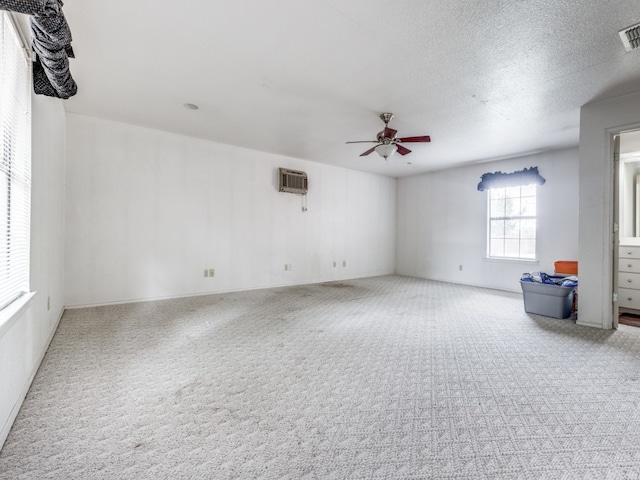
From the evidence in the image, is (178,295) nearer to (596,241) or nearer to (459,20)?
(459,20)

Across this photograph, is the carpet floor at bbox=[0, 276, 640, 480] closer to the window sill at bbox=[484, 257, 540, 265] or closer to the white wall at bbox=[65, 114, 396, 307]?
the white wall at bbox=[65, 114, 396, 307]

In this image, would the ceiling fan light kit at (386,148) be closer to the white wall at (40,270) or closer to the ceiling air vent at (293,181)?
the ceiling air vent at (293,181)

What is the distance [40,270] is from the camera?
7.89ft

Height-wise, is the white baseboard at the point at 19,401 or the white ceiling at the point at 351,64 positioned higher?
the white ceiling at the point at 351,64

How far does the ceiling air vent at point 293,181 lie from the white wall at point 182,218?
0.49 ft

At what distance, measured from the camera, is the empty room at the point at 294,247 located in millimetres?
1535

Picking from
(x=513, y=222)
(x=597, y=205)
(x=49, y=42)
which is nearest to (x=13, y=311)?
(x=49, y=42)

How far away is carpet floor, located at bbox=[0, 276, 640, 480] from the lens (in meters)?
1.36

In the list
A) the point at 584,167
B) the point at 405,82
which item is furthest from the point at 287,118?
the point at 584,167

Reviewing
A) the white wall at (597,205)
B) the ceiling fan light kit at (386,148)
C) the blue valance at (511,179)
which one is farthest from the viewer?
the blue valance at (511,179)

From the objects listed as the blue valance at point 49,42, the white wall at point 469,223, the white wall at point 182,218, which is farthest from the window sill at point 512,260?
the blue valance at point 49,42

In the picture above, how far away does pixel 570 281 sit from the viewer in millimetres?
3809

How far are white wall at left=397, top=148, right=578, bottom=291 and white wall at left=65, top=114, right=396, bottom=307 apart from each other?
188cm

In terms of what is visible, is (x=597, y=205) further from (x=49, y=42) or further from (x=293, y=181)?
(x=49, y=42)
